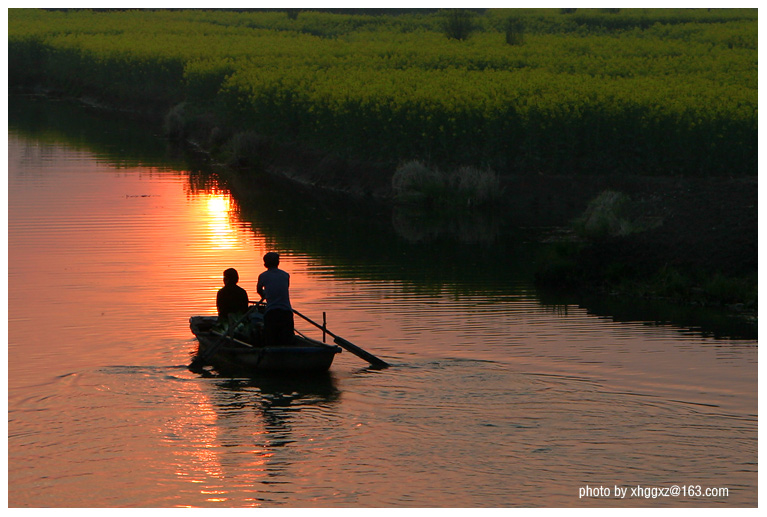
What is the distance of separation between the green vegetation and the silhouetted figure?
54.5 ft

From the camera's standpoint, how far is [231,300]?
62.3 ft

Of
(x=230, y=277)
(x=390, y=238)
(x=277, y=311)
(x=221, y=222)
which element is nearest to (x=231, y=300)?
(x=230, y=277)

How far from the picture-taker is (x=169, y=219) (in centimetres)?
3153

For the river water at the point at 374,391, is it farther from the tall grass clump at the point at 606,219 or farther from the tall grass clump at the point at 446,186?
the tall grass clump at the point at 446,186

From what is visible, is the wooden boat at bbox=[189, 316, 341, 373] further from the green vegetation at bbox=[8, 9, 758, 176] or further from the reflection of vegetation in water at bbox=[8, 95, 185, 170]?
the reflection of vegetation in water at bbox=[8, 95, 185, 170]

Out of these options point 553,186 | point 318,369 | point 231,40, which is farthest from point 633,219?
point 231,40

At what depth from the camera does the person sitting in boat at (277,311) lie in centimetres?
1784

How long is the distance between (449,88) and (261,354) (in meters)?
24.5

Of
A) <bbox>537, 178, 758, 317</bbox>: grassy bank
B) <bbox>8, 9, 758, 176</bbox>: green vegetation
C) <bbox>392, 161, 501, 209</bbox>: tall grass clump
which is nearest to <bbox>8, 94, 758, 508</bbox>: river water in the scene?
<bbox>537, 178, 758, 317</bbox>: grassy bank

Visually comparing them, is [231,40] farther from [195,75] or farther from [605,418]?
[605,418]

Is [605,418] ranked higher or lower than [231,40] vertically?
lower

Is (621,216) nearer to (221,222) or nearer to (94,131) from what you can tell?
(221,222)

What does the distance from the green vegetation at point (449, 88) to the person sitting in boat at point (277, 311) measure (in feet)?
57.0

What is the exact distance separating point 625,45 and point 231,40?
19.8 m
